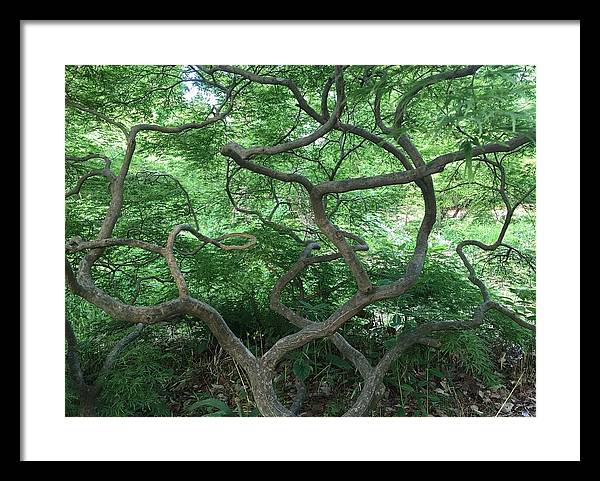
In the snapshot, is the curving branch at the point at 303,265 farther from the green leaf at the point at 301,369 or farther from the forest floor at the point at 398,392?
the forest floor at the point at 398,392

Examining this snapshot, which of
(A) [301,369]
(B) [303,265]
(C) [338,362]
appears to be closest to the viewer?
(B) [303,265]

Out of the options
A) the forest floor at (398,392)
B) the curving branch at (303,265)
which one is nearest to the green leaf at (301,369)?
the curving branch at (303,265)

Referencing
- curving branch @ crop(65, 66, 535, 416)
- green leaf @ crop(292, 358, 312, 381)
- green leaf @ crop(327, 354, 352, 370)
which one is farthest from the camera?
green leaf @ crop(327, 354, 352, 370)

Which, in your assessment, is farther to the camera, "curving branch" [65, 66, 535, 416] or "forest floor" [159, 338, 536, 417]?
"forest floor" [159, 338, 536, 417]

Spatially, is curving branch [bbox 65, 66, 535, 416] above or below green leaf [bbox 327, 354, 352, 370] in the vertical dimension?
above

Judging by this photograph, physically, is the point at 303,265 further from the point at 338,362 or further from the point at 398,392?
the point at 398,392

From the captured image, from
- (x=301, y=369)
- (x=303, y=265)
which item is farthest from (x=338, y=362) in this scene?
(x=303, y=265)

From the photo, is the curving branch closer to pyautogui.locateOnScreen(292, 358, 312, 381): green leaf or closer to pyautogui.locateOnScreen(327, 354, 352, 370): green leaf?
pyautogui.locateOnScreen(292, 358, 312, 381): green leaf

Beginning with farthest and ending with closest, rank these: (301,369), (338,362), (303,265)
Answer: (338,362) → (301,369) → (303,265)

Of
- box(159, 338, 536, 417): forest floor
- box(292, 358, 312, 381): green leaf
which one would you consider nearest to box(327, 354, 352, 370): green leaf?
box(159, 338, 536, 417): forest floor

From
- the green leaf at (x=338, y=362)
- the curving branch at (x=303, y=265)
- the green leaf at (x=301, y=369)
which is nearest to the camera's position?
the curving branch at (x=303, y=265)

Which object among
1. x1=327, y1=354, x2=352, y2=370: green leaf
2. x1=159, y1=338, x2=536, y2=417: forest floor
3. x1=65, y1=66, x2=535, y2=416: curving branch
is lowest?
x1=159, y1=338, x2=536, y2=417: forest floor
